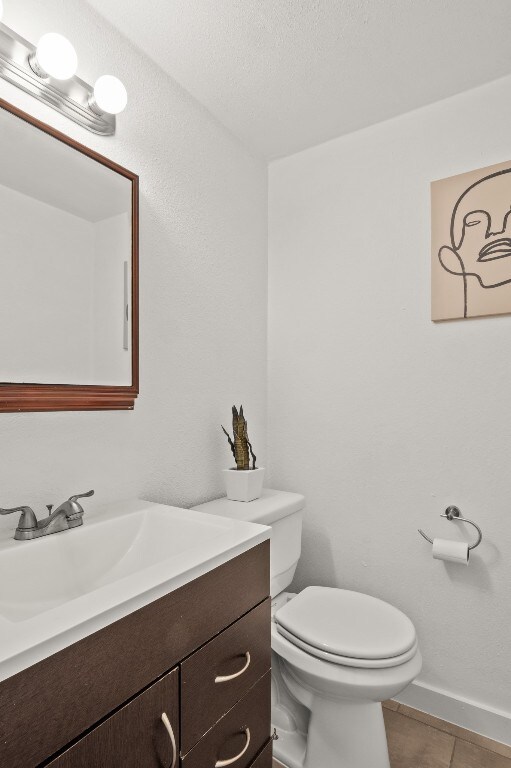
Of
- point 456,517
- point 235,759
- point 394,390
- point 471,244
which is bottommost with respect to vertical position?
point 235,759

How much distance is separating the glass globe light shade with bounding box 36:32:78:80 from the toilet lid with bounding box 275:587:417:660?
1.64m

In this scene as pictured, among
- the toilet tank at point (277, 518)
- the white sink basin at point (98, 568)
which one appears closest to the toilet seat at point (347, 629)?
the toilet tank at point (277, 518)

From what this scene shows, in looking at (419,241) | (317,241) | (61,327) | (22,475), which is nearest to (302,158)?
(317,241)

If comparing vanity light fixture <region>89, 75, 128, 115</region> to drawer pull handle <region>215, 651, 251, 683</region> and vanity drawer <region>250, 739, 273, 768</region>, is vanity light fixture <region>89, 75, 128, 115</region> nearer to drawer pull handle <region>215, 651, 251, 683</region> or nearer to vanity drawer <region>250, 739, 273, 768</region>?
drawer pull handle <region>215, 651, 251, 683</region>

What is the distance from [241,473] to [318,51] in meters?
1.43

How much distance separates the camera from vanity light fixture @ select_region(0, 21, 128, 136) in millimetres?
1022

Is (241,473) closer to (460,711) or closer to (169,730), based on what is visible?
(169,730)

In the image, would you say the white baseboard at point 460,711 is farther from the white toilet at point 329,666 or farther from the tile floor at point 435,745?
the white toilet at point 329,666

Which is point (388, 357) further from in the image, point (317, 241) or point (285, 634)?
point (285, 634)

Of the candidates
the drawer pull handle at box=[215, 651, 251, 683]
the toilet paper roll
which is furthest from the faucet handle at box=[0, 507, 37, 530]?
the toilet paper roll

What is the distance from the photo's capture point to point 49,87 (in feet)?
3.61

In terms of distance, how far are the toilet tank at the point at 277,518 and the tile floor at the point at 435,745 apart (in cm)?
58

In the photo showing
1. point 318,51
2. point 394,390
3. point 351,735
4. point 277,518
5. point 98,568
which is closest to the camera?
point 98,568

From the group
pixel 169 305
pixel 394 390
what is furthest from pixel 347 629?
pixel 169 305
